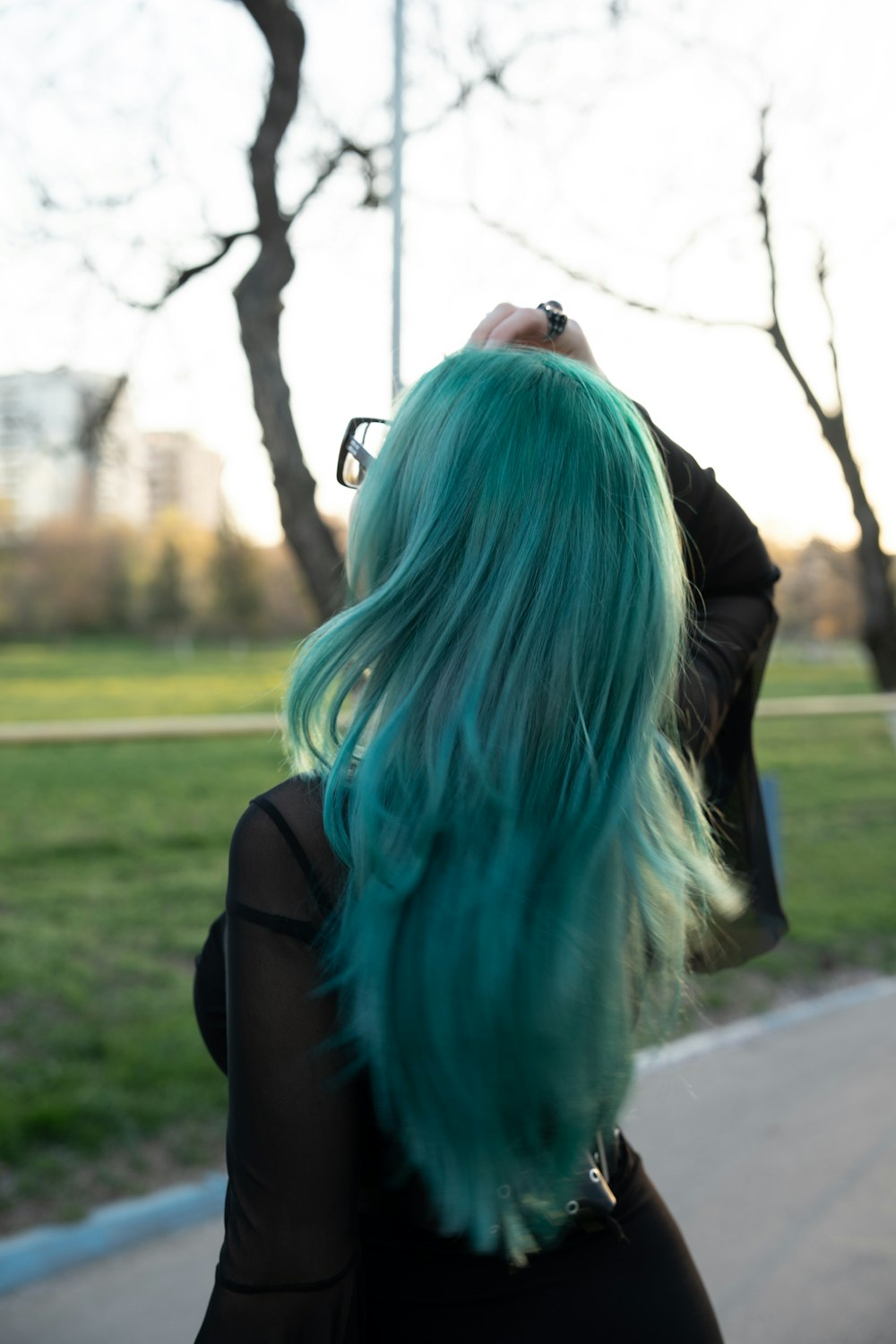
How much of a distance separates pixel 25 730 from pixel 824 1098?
11.0ft

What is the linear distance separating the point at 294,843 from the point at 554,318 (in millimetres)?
843

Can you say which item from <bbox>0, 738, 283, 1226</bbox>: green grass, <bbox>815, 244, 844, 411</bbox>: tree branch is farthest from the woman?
<bbox>815, 244, 844, 411</bbox>: tree branch

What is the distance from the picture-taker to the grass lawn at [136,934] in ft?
11.5

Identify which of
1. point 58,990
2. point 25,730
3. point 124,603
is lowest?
point 124,603

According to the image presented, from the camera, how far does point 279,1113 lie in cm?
95

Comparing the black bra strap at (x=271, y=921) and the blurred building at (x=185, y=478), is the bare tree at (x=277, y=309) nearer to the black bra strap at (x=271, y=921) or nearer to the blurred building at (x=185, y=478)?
the blurred building at (x=185, y=478)

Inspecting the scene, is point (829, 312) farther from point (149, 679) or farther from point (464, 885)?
point (149, 679)

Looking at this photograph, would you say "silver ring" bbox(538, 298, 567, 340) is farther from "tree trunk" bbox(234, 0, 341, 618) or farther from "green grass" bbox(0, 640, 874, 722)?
"green grass" bbox(0, 640, 874, 722)

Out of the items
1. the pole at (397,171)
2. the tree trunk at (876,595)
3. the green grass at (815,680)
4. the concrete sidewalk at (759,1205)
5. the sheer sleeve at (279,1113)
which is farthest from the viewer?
the green grass at (815,680)

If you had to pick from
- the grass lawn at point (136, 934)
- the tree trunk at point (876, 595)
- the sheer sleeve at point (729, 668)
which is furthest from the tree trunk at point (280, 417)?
the tree trunk at point (876, 595)

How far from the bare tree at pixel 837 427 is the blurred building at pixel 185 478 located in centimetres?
260

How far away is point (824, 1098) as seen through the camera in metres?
4.20

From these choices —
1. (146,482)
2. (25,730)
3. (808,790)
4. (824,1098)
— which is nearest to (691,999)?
(25,730)

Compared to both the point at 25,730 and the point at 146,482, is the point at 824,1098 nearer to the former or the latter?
the point at 25,730
